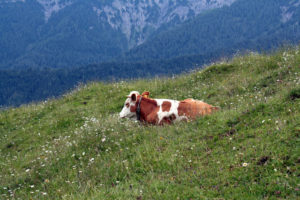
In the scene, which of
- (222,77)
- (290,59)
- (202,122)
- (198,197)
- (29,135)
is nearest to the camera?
(198,197)

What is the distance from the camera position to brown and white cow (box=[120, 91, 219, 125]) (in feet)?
38.9

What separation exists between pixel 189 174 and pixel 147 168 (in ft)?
3.93

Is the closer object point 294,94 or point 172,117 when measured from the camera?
point 294,94

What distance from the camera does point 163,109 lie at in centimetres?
1253

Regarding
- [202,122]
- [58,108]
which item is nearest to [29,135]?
[58,108]

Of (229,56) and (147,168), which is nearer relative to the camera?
(147,168)

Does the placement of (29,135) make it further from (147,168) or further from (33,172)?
(147,168)

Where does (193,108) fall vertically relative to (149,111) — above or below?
above

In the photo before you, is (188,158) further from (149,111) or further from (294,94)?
(149,111)

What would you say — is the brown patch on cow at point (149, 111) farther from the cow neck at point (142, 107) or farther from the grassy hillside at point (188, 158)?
the grassy hillside at point (188, 158)

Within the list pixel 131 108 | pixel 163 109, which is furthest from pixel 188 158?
pixel 131 108

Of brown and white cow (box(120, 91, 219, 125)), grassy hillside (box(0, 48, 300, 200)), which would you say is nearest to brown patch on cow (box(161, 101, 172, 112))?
A: brown and white cow (box(120, 91, 219, 125))

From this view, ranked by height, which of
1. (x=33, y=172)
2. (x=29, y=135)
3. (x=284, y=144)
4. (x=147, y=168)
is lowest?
(x=29, y=135)

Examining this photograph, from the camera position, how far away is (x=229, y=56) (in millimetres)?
21438
